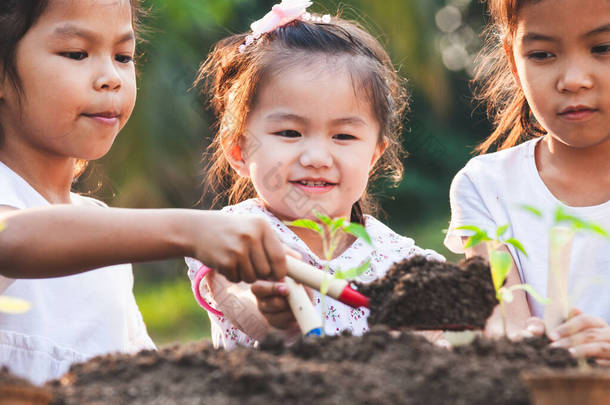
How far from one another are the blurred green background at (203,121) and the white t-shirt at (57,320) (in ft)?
19.4

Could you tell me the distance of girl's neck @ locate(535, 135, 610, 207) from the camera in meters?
2.70

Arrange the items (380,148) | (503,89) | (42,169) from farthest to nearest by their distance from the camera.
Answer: (503,89), (380,148), (42,169)

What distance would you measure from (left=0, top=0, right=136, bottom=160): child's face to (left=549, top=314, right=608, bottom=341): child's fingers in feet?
4.90

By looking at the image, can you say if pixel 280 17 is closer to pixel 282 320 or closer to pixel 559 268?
pixel 282 320

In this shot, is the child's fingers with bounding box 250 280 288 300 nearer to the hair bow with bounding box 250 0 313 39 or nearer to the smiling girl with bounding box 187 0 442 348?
the smiling girl with bounding box 187 0 442 348

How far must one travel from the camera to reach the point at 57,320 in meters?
2.34

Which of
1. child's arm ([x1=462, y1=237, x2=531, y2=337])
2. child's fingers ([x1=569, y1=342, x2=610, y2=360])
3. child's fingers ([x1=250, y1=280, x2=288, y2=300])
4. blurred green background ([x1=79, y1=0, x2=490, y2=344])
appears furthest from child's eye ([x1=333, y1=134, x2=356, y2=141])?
blurred green background ([x1=79, y1=0, x2=490, y2=344])

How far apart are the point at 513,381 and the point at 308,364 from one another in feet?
1.06

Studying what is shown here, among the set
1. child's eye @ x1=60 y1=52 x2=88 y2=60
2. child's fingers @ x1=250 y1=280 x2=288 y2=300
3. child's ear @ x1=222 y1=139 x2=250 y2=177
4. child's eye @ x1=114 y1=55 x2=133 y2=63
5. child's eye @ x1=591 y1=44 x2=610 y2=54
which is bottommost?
child's fingers @ x1=250 y1=280 x2=288 y2=300

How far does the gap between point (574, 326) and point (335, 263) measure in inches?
44.4

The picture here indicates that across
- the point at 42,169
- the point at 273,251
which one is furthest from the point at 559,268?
the point at 42,169

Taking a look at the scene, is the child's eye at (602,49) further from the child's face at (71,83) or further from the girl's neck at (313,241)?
the child's face at (71,83)

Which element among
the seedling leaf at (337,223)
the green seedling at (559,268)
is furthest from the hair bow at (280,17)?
the green seedling at (559,268)

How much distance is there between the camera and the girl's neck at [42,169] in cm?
239
